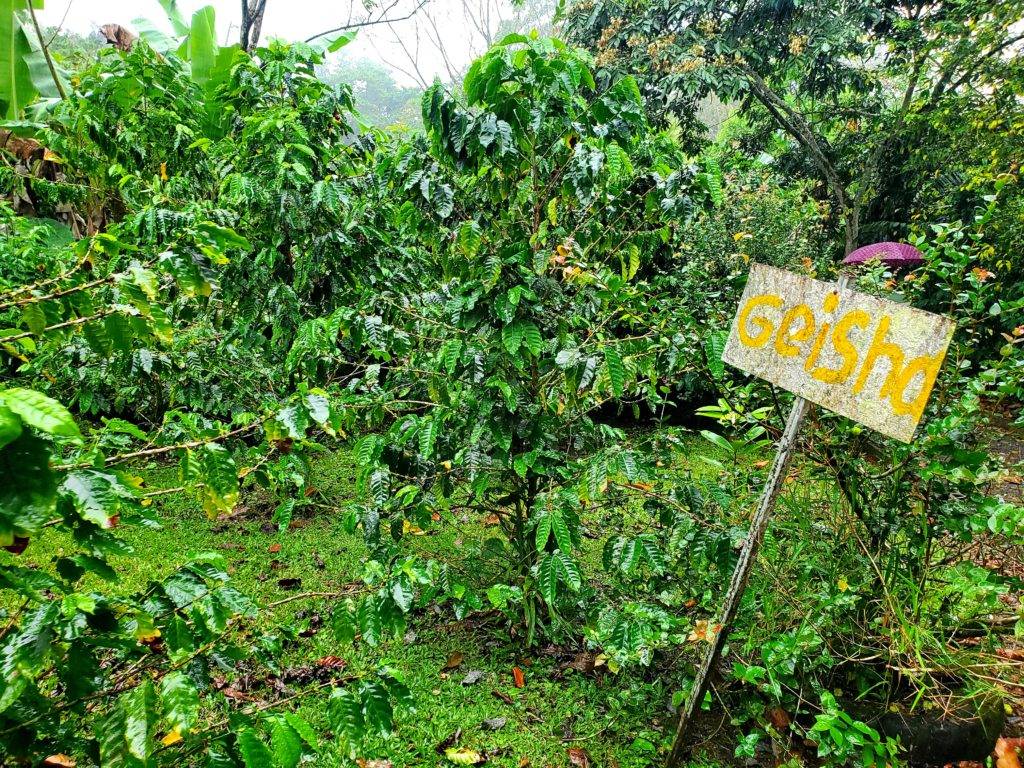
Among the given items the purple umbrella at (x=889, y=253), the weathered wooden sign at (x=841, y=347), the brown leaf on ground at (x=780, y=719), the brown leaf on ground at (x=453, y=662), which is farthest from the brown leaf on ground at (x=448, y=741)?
the purple umbrella at (x=889, y=253)

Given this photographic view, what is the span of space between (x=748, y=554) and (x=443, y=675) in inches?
55.7

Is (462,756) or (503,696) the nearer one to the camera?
(462,756)

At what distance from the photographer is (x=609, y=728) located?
85.7 inches

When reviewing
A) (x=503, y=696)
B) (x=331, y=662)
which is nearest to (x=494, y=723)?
(x=503, y=696)

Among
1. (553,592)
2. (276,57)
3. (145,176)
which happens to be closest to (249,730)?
(553,592)

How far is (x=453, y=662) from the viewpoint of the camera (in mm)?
2541

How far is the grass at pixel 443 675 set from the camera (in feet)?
6.87

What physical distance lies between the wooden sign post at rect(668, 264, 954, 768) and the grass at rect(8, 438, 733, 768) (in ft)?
1.08

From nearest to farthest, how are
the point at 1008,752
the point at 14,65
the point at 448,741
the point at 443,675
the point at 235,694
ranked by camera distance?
the point at 1008,752 → the point at 448,741 → the point at 235,694 → the point at 443,675 → the point at 14,65

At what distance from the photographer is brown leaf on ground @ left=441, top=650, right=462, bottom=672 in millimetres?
2510

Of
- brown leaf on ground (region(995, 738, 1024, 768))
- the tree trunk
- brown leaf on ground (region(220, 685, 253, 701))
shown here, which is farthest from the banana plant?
brown leaf on ground (region(995, 738, 1024, 768))

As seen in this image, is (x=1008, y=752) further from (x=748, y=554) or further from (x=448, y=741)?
(x=448, y=741)

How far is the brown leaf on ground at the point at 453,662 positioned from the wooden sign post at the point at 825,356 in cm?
98

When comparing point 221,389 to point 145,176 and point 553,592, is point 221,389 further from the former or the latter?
point 553,592
